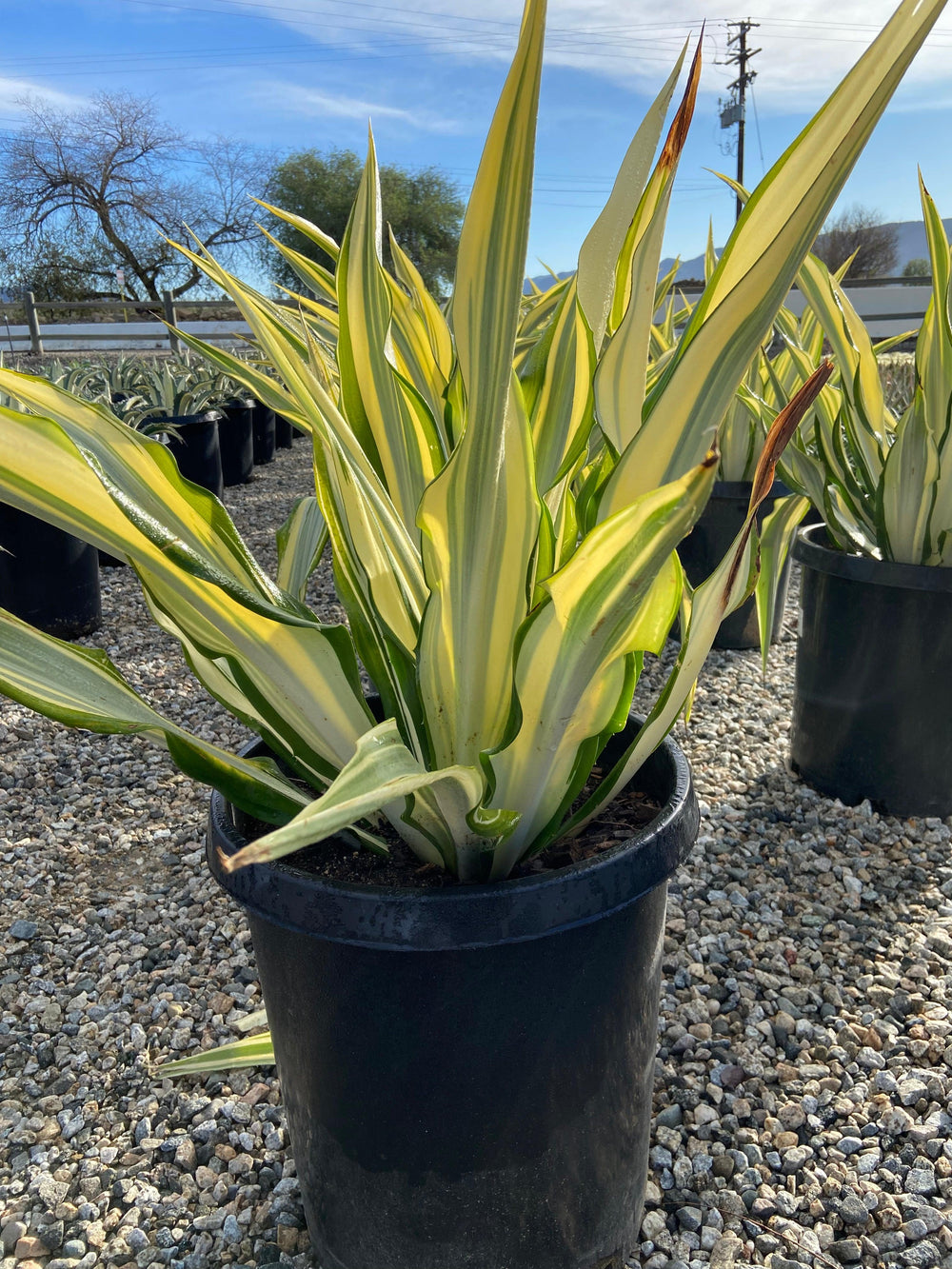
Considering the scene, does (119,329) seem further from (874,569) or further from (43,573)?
(874,569)

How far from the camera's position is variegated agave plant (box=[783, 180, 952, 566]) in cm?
134

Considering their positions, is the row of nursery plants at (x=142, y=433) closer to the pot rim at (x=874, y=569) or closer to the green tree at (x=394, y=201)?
the pot rim at (x=874, y=569)

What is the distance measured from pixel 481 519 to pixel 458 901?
0.78ft

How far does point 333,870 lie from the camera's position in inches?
27.2

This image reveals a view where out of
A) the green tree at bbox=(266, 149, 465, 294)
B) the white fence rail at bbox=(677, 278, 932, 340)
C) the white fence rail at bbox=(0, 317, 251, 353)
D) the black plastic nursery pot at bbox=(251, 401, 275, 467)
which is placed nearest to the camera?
the black plastic nursery pot at bbox=(251, 401, 275, 467)

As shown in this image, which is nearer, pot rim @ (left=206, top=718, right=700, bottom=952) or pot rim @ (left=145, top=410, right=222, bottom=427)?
pot rim @ (left=206, top=718, right=700, bottom=952)

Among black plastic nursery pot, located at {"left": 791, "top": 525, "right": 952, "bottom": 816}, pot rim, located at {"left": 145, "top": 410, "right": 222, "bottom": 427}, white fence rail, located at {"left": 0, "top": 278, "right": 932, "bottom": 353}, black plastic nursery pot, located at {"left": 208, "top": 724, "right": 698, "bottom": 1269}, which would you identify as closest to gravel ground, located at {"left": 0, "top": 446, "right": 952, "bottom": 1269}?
black plastic nursery pot, located at {"left": 791, "top": 525, "right": 952, "bottom": 816}

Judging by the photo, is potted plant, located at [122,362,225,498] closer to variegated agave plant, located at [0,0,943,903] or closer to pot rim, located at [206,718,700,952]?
variegated agave plant, located at [0,0,943,903]

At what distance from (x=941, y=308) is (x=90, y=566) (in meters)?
2.11

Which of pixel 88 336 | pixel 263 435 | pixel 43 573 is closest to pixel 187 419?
pixel 43 573

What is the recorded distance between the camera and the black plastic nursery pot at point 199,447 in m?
3.60

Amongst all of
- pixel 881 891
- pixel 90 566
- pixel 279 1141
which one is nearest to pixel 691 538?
pixel 881 891

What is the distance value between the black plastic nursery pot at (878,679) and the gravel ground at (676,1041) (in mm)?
60

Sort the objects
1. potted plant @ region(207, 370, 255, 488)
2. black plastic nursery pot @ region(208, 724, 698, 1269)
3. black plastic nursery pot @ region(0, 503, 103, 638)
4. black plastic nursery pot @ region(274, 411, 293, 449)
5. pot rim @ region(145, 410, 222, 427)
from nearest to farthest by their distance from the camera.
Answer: black plastic nursery pot @ region(208, 724, 698, 1269), black plastic nursery pot @ region(0, 503, 103, 638), pot rim @ region(145, 410, 222, 427), potted plant @ region(207, 370, 255, 488), black plastic nursery pot @ region(274, 411, 293, 449)
